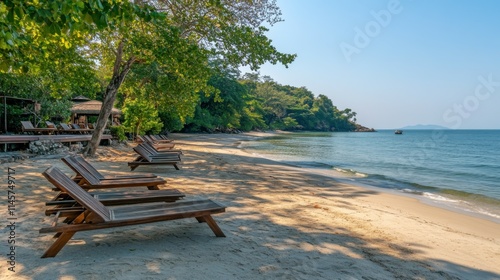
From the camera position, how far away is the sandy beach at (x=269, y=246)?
322 centimetres

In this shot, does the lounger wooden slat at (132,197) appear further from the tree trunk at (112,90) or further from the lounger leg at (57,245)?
the tree trunk at (112,90)

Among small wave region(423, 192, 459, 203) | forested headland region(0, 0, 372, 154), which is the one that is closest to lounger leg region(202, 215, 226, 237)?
forested headland region(0, 0, 372, 154)

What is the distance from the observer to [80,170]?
563 centimetres

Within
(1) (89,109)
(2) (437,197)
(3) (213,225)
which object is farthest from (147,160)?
(1) (89,109)

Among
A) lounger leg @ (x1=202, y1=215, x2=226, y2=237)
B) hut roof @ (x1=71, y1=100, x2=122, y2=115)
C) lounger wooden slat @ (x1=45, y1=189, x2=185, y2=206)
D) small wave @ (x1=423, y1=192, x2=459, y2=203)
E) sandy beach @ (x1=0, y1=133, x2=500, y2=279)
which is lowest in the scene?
small wave @ (x1=423, y1=192, x2=459, y2=203)

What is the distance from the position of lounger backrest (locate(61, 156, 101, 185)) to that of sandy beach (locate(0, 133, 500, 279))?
805 millimetres

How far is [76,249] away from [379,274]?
3385 mm

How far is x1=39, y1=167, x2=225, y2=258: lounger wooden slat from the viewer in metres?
3.31

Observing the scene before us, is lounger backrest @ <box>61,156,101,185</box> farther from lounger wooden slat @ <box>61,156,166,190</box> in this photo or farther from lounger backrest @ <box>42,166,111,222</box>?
lounger backrest @ <box>42,166,111,222</box>

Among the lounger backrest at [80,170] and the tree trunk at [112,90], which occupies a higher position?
the tree trunk at [112,90]

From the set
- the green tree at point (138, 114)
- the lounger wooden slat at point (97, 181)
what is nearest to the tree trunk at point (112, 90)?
the lounger wooden slat at point (97, 181)

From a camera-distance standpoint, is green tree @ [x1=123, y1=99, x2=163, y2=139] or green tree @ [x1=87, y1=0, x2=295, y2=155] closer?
green tree @ [x1=87, y1=0, x2=295, y2=155]

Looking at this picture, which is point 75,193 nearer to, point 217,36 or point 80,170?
point 80,170

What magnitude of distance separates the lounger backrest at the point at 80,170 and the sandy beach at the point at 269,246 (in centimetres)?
81
